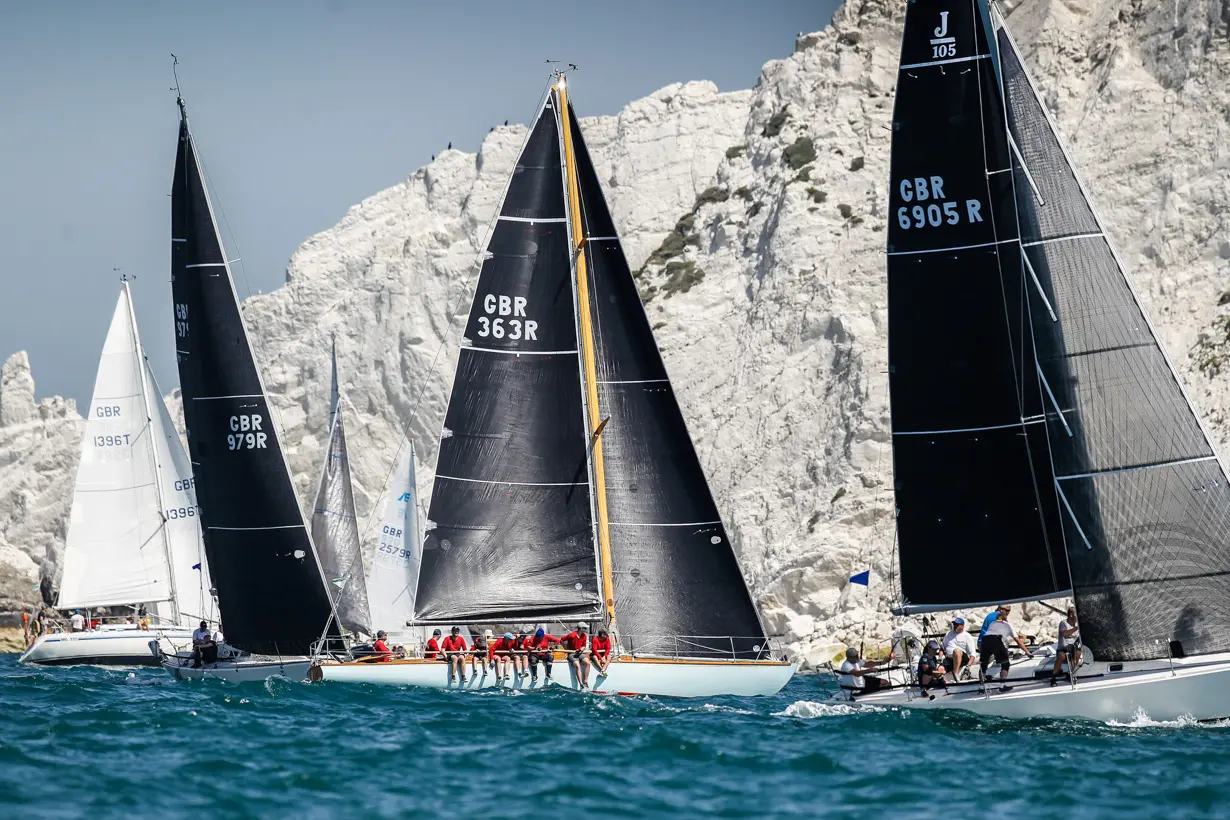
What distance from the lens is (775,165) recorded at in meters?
51.2

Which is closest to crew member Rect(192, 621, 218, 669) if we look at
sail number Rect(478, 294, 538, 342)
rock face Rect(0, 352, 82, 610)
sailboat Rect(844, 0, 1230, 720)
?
sail number Rect(478, 294, 538, 342)

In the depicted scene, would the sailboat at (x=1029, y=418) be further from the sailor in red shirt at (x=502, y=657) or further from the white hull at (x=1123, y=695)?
the sailor in red shirt at (x=502, y=657)

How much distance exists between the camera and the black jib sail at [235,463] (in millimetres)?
26344

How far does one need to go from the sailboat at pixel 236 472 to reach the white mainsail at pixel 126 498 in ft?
40.9

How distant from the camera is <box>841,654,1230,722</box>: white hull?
674 inches

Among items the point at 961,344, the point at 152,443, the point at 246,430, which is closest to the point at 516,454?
the point at 246,430

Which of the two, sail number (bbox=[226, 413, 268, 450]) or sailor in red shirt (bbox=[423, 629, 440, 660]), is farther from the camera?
sail number (bbox=[226, 413, 268, 450])

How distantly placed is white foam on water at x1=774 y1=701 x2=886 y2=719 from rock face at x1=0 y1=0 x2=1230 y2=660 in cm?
1452

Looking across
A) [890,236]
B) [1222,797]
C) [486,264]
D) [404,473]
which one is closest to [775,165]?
[404,473]

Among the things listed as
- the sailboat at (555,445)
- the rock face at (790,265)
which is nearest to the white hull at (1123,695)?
the sailboat at (555,445)

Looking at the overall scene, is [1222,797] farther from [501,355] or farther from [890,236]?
[501,355]

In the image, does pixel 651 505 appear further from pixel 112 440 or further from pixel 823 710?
pixel 112 440

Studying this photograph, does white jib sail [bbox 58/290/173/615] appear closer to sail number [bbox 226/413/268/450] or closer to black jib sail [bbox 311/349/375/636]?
black jib sail [bbox 311/349/375/636]

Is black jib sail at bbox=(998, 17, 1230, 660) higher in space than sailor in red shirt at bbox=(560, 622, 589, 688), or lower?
higher
